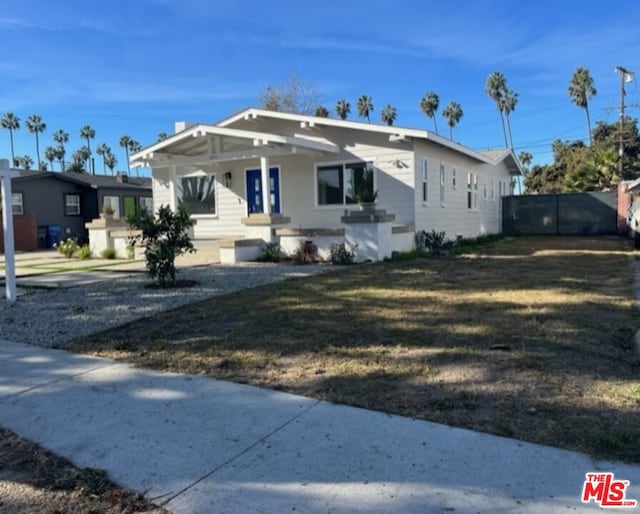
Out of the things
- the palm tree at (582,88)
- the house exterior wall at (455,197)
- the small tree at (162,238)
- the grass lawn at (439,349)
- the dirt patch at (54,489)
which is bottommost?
the dirt patch at (54,489)

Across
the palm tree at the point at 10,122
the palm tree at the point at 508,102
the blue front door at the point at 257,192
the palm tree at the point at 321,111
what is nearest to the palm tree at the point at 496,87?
the palm tree at the point at 508,102

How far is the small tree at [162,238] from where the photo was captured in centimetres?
834

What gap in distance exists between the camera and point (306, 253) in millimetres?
12078

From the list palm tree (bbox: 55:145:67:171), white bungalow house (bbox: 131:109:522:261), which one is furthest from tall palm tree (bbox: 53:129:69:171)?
white bungalow house (bbox: 131:109:522:261)

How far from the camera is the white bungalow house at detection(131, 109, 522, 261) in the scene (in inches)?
492

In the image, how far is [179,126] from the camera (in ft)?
56.5

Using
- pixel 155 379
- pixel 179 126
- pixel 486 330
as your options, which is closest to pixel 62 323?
pixel 155 379

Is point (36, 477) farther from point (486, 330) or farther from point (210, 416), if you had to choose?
point (486, 330)

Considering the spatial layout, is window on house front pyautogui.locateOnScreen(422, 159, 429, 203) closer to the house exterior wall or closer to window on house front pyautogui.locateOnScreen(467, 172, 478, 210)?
the house exterior wall

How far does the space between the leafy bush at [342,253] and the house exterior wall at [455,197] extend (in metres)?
3.10

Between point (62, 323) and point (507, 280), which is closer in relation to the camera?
point (62, 323)

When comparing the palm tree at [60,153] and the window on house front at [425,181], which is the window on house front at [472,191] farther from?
the palm tree at [60,153]

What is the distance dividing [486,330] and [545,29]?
14531 mm

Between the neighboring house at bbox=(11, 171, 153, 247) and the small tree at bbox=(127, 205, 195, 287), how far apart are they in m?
17.9
